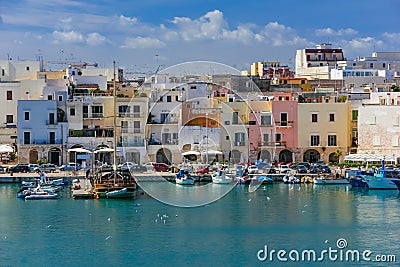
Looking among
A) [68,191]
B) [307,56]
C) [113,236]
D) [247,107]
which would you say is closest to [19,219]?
[113,236]

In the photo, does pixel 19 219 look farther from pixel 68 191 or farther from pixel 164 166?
pixel 164 166

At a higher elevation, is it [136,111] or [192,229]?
[136,111]

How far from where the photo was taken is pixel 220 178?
27141 mm

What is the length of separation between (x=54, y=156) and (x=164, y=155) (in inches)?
153

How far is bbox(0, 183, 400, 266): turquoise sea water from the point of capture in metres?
16.6

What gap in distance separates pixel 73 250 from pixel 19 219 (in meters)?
3.86

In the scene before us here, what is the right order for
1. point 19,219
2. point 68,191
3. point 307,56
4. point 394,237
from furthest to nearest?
point 307,56, point 68,191, point 19,219, point 394,237

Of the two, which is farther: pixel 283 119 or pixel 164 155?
pixel 283 119

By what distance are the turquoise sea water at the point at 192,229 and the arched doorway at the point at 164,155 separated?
15.3 ft

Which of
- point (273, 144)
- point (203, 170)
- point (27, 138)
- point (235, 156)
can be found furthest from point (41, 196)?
point (273, 144)

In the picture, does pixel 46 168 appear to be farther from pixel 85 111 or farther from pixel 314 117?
pixel 314 117

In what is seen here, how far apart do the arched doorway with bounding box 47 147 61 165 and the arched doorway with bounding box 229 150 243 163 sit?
593 centimetres

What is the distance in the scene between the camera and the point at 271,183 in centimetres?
2780

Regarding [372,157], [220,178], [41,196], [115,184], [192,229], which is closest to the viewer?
[192,229]
